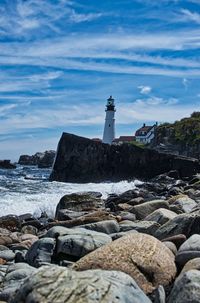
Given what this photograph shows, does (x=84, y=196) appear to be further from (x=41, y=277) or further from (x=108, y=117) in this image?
(x=108, y=117)

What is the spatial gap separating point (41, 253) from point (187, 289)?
3127mm

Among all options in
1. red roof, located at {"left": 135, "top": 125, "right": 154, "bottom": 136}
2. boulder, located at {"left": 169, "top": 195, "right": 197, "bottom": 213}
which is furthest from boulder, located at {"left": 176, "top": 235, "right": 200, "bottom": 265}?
red roof, located at {"left": 135, "top": 125, "right": 154, "bottom": 136}

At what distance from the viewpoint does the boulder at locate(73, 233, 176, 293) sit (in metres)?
6.14

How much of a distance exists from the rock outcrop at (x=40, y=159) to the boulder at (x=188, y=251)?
97.9m

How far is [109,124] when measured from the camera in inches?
2987

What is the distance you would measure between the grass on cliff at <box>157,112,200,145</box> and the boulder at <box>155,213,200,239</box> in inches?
2451

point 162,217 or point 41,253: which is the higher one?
point 162,217

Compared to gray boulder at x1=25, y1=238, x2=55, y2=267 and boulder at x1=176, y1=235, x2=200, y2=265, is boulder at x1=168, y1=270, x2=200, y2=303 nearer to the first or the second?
boulder at x1=176, y1=235, x2=200, y2=265

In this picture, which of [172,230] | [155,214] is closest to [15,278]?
[172,230]

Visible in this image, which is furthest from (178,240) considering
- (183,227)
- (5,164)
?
(5,164)

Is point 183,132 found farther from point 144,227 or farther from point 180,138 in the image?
point 144,227

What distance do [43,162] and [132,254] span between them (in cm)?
10491

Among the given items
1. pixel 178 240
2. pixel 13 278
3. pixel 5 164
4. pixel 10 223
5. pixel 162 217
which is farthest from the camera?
pixel 5 164

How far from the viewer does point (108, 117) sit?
7606 cm
